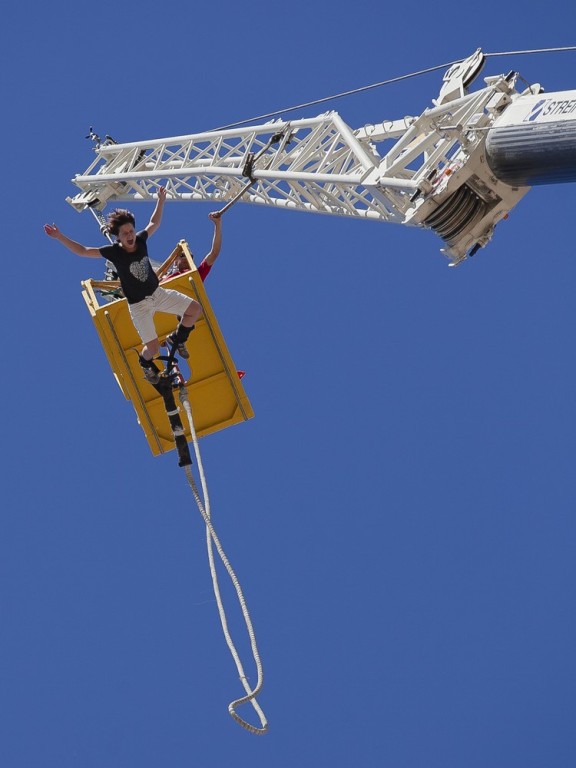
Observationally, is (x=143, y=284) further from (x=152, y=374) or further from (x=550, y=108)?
(x=550, y=108)

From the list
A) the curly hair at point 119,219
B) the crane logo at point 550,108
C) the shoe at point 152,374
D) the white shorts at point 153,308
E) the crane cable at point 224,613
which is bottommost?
the crane cable at point 224,613

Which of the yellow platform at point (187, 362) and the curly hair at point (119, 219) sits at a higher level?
the curly hair at point (119, 219)

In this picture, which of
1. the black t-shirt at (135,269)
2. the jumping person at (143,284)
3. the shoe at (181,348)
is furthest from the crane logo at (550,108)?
the shoe at (181,348)

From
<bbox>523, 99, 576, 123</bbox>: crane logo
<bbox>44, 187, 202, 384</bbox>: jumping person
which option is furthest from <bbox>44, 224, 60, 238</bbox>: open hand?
<bbox>523, 99, 576, 123</bbox>: crane logo

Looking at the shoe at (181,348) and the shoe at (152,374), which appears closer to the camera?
the shoe at (152,374)

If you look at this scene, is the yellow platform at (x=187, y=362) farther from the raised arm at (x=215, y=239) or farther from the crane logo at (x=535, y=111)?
the crane logo at (x=535, y=111)

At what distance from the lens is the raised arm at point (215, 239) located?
27.0 metres

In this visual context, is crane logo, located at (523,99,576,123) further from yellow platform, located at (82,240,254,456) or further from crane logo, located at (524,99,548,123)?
yellow platform, located at (82,240,254,456)

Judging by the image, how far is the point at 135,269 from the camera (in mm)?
26203

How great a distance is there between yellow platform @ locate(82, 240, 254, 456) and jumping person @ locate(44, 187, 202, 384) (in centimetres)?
72

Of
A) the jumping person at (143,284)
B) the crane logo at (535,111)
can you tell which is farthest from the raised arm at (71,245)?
the crane logo at (535,111)

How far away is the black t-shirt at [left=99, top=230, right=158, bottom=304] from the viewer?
2580cm

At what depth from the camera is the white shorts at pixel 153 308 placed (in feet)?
88.2

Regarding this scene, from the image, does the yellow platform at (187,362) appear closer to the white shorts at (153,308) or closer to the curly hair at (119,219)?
the white shorts at (153,308)
